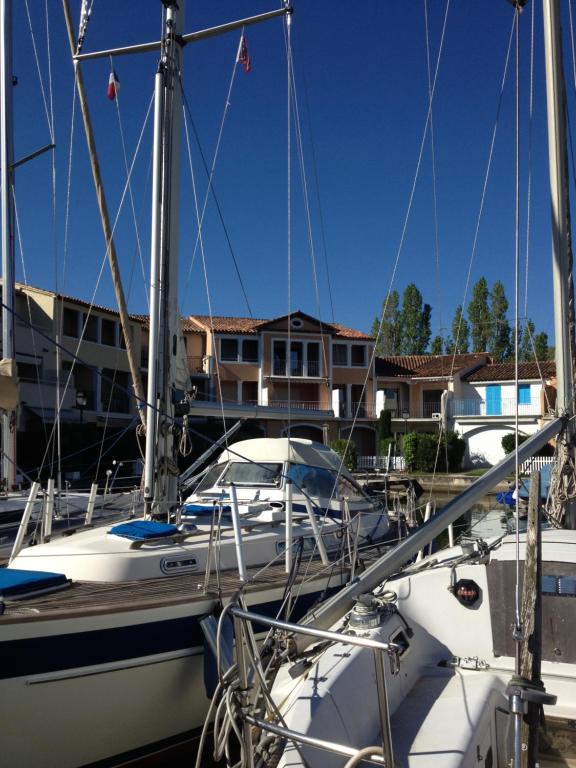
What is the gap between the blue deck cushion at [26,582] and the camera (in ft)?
18.0

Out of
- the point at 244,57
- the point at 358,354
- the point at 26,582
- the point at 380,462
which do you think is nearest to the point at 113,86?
the point at 244,57

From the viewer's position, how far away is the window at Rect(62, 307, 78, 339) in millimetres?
33250

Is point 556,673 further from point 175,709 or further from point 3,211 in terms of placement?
point 3,211

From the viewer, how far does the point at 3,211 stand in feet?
36.7

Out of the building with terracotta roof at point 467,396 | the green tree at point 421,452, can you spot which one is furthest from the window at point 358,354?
the green tree at point 421,452

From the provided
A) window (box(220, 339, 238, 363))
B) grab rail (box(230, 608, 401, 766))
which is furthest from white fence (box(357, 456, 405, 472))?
grab rail (box(230, 608, 401, 766))

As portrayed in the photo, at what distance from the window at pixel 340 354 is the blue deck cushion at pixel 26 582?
38.7 meters

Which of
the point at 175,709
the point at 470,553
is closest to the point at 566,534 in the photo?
the point at 470,553

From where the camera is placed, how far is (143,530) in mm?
6879

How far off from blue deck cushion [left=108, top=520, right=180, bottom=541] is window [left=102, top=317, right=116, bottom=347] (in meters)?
29.6

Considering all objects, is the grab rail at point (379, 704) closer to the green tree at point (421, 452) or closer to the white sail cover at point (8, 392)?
the white sail cover at point (8, 392)

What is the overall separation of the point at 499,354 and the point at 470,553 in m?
57.0

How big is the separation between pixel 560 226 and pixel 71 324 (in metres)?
30.0

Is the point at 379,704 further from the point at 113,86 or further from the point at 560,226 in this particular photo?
the point at 113,86
